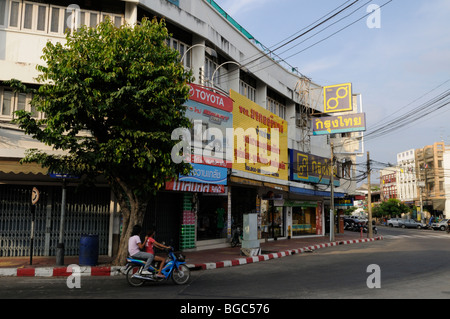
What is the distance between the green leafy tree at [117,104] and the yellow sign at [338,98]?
19.4 meters

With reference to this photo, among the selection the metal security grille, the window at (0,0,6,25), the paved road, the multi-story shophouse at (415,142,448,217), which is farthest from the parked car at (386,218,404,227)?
the window at (0,0,6,25)

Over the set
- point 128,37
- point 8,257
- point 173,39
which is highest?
point 173,39

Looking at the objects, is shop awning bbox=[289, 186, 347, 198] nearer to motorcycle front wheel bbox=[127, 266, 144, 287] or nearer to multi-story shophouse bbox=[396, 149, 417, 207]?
motorcycle front wheel bbox=[127, 266, 144, 287]

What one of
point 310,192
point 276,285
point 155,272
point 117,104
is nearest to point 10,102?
point 117,104

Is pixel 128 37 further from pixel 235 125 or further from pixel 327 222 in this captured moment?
pixel 327 222

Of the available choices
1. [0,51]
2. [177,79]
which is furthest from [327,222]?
[0,51]

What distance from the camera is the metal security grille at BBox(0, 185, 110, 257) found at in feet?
48.9

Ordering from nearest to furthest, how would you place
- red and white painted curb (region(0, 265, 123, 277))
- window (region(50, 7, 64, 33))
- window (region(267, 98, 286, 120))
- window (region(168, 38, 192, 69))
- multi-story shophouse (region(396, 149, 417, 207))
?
1. red and white painted curb (region(0, 265, 123, 277))
2. window (region(50, 7, 64, 33))
3. window (region(168, 38, 192, 69))
4. window (region(267, 98, 286, 120))
5. multi-story shophouse (region(396, 149, 417, 207))

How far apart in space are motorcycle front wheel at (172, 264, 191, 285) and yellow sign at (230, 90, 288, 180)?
10.2 meters

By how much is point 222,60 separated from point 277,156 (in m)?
7.38

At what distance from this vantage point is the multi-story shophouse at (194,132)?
14.8 m

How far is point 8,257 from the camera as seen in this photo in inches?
572

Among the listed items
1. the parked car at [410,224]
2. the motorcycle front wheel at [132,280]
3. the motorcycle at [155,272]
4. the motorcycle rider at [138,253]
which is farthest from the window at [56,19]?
the parked car at [410,224]

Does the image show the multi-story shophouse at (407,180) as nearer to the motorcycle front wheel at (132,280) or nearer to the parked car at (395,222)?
the parked car at (395,222)
